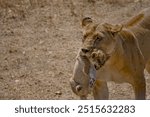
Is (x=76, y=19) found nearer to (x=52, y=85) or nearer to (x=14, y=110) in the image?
(x=52, y=85)

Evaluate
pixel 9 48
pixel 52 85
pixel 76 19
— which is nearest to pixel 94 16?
pixel 76 19

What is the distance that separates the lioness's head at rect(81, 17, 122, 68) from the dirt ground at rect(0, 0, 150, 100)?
1.86 metres

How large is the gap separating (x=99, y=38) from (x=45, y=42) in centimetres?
401

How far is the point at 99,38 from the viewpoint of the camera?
14.1 feet

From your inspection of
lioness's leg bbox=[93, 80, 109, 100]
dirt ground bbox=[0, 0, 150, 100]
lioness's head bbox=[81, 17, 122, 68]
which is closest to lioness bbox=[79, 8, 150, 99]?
lioness's head bbox=[81, 17, 122, 68]

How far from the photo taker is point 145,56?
5375 millimetres

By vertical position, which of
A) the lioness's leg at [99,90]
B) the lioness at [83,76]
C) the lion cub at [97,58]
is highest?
Answer: the lion cub at [97,58]

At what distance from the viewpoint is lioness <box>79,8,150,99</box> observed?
4.30m

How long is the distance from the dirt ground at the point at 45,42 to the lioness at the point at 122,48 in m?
1.07

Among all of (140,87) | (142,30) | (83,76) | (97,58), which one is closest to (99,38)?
(97,58)

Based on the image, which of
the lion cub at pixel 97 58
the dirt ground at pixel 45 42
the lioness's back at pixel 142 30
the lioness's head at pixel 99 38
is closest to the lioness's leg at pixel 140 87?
the lioness's back at pixel 142 30

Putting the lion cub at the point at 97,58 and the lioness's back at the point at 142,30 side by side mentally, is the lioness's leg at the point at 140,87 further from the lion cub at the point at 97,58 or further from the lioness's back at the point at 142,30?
the lion cub at the point at 97,58

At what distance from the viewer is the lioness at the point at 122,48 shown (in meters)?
4.30

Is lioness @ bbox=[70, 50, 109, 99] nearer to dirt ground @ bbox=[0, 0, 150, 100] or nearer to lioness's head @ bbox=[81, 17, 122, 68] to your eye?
lioness's head @ bbox=[81, 17, 122, 68]
